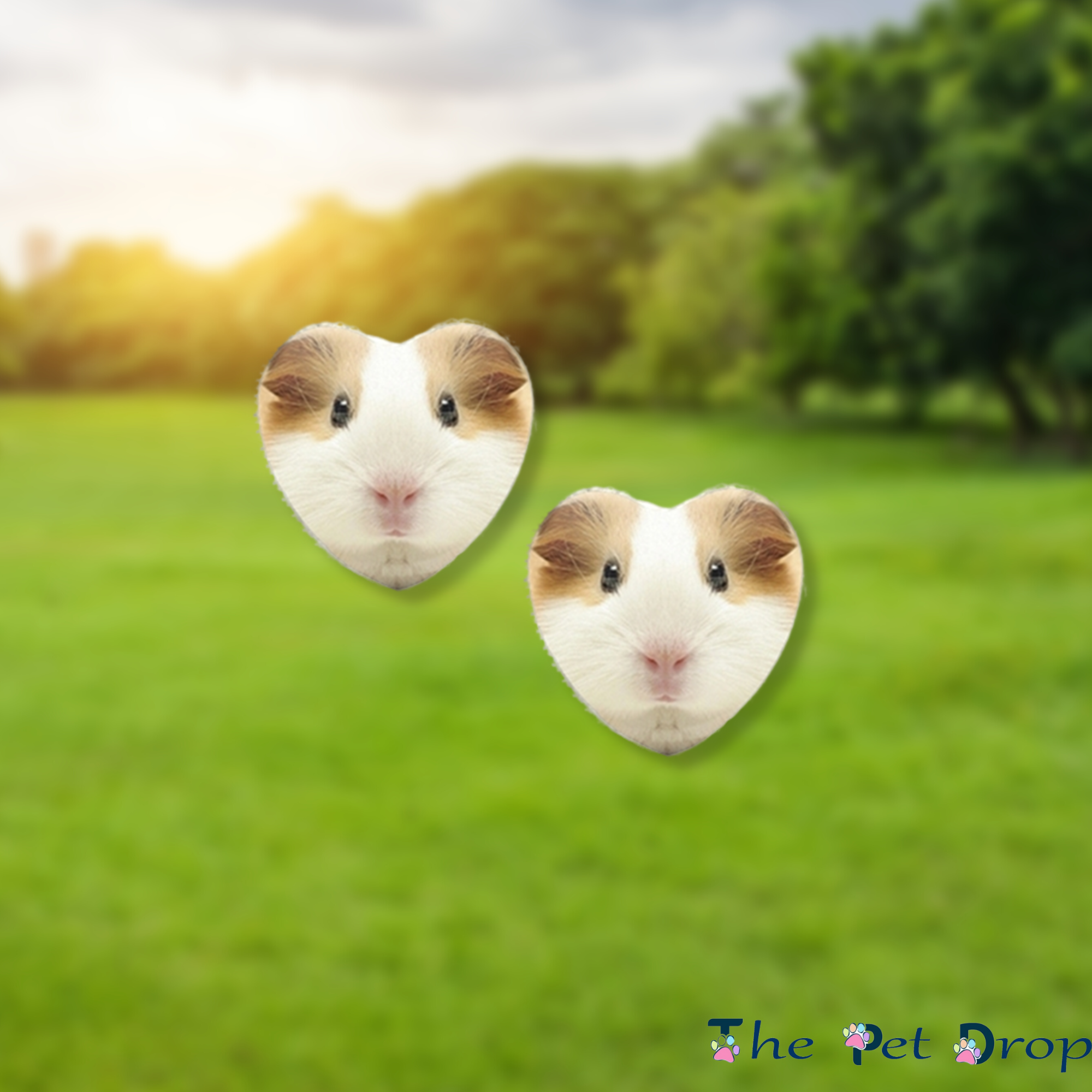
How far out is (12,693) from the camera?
7859 millimetres

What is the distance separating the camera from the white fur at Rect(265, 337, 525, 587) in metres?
0.57

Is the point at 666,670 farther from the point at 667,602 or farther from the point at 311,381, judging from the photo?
the point at 311,381

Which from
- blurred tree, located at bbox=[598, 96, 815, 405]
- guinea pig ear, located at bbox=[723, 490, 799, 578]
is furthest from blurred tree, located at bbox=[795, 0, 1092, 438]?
guinea pig ear, located at bbox=[723, 490, 799, 578]

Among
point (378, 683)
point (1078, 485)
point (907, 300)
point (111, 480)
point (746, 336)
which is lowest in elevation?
point (378, 683)

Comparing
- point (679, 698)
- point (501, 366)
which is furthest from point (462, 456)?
point (679, 698)

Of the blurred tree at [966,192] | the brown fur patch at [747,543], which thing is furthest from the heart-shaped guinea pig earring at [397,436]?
the blurred tree at [966,192]

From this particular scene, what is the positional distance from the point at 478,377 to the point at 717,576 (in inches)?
6.5

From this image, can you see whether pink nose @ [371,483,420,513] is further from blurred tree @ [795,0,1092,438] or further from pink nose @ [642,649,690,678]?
blurred tree @ [795,0,1092,438]

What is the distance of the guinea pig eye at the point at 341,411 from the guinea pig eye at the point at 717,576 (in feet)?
0.67

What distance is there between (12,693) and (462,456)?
822cm

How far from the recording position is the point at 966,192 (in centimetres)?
685

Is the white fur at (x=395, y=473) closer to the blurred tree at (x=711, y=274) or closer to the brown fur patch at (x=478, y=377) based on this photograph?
the brown fur patch at (x=478, y=377)

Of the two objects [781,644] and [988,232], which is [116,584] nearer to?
[988,232]

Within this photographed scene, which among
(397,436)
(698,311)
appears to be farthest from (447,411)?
(698,311)
